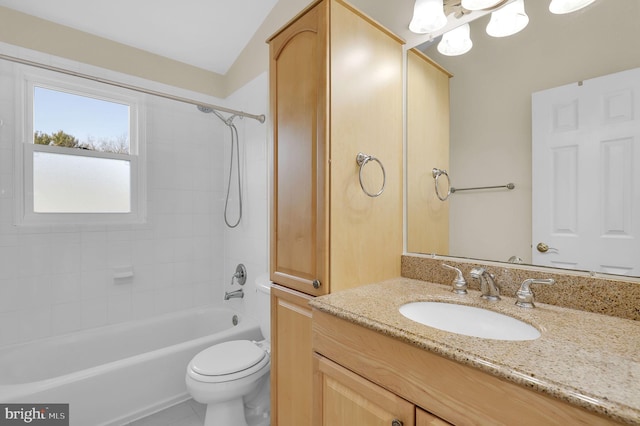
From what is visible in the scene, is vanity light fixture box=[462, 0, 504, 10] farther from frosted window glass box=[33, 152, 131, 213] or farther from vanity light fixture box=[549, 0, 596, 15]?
frosted window glass box=[33, 152, 131, 213]

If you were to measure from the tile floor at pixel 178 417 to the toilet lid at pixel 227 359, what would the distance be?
1.54ft

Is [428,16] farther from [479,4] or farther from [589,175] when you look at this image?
[589,175]


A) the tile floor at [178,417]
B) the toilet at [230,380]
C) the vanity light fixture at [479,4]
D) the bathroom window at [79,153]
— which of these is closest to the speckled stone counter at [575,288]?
the vanity light fixture at [479,4]

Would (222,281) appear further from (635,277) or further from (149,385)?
(635,277)

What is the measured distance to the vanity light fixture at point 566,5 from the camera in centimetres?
96

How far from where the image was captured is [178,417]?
71.2 inches

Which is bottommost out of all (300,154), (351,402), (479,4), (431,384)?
(351,402)

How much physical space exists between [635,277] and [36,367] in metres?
3.08

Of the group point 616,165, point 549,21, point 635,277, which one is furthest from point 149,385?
point 549,21

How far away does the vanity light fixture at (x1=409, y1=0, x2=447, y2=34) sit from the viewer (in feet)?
4.15

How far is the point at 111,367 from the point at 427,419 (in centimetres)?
173

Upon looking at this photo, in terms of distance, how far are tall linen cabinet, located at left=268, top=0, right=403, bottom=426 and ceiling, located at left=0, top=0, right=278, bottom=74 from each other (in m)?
1.20
